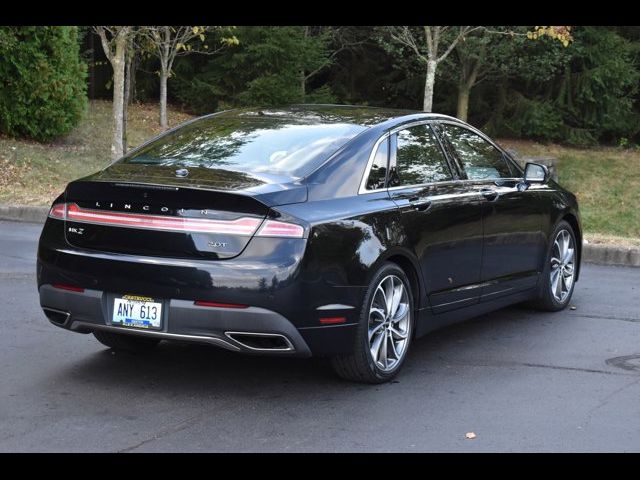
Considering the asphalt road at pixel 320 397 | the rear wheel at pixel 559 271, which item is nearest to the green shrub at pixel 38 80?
the asphalt road at pixel 320 397

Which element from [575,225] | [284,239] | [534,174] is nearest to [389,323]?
[284,239]

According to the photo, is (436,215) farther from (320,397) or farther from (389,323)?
(320,397)

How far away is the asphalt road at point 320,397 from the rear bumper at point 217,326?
1.09 ft

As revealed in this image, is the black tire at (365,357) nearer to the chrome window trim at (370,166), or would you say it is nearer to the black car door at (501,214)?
the chrome window trim at (370,166)

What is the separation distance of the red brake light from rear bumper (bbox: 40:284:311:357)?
1.26 feet

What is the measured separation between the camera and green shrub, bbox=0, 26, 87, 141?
57.9 feet

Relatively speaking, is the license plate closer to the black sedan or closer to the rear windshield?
the black sedan

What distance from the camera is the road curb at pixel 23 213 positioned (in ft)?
43.0

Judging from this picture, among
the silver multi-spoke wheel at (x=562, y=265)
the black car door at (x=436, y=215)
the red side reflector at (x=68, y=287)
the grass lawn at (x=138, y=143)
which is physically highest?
the black car door at (x=436, y=215)

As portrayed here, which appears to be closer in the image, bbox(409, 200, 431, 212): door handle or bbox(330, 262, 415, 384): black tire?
bbox(330, 262, 415, 384): black tire

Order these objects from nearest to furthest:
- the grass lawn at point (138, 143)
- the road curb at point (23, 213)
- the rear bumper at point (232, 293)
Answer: the rear bumper at point (232, 293) → the road curb at point (23, 213) → the grass lawn at point (138, 143)

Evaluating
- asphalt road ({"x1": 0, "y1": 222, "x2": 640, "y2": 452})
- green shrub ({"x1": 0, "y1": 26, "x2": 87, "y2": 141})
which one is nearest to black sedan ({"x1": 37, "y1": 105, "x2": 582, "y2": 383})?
asphalt road ({"x1": 0, "y1": 222, "x2": 640, "y2": 452})

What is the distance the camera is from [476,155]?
7109 mm

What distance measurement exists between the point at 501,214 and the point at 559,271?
1.30 m
